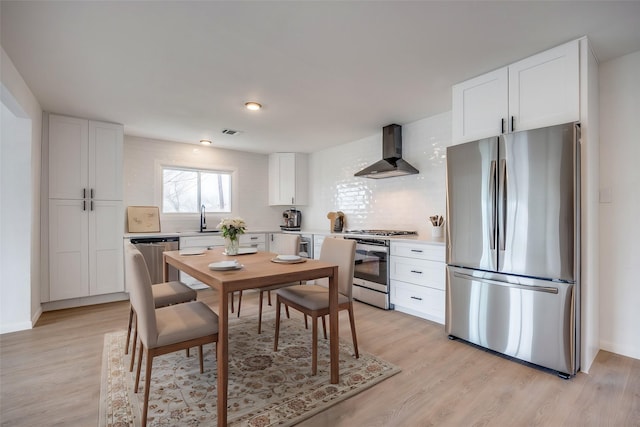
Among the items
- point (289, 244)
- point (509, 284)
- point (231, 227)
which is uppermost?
point (231, 227)

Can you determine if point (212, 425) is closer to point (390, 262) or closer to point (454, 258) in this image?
point (454, 258)

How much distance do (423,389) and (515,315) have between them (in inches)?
37.9

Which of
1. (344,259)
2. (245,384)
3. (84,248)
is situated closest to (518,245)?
(344,259)

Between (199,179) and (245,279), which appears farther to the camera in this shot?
(199,179)

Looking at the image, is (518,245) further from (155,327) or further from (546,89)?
(155,327)

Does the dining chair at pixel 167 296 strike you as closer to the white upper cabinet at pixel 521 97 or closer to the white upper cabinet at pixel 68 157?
the white upper cabinet at pixel 68 157

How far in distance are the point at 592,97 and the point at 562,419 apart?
2.22m

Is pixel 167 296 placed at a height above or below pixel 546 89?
below

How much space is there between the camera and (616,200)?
2.44 meters

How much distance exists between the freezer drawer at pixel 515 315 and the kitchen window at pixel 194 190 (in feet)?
13.5

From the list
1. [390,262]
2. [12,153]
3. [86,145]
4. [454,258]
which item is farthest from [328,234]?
[12,153]

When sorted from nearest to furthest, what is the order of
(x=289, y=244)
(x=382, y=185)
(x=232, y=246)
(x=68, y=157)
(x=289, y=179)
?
(x=232, y=246) < (x=289, y=244) < (x=68, y=157) < (x=382, y=185) < (x=289, y=179)

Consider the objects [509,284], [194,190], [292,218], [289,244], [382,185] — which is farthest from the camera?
[292,218]

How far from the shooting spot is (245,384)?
2016mm
